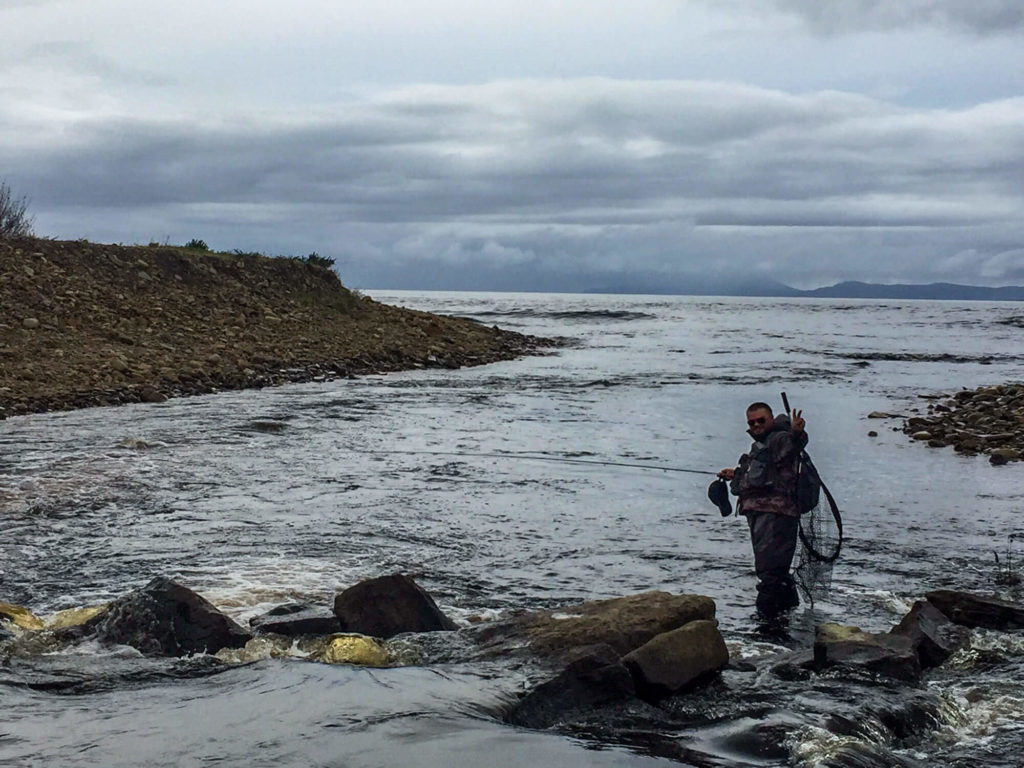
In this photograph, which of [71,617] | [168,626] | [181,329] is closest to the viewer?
[168,626]

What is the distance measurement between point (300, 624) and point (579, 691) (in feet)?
7.46

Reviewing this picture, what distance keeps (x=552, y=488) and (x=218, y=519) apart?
4535 millimetres

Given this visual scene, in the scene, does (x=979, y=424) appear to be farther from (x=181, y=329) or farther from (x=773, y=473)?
(x=181, y=329)

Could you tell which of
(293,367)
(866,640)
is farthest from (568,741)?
(293,367)

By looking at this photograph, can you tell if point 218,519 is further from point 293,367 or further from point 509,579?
point 293,367

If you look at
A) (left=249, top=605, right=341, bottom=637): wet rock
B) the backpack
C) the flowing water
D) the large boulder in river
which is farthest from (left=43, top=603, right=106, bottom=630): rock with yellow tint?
the backpack

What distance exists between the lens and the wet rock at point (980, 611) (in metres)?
8.59

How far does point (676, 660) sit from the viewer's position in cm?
689

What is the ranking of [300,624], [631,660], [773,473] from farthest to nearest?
[773,473] < [300,624] < [631,660]

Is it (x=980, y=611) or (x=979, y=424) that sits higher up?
(x=979, y=424)

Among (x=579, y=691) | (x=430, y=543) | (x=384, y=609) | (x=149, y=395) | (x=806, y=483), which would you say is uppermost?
(x=806, y=483)

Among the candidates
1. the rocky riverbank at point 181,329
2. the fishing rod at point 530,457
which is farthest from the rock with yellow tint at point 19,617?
the rocky riverbank at point 181,329

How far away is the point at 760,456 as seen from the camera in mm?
9016

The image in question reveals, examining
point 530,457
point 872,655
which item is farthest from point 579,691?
point 530,457
